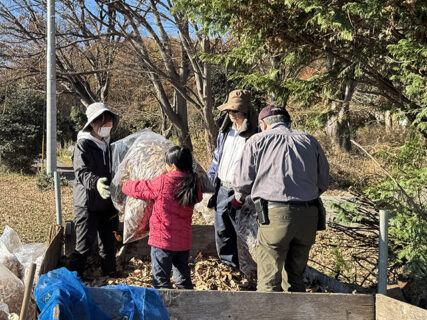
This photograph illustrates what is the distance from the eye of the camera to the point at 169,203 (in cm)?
359

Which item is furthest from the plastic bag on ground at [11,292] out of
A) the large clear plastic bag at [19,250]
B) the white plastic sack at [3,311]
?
the large clear plastic bag at [19,250]

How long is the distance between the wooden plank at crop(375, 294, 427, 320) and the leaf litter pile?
1172 millimetres

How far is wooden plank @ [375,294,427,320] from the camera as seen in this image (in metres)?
2.52

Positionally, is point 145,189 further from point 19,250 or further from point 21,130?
point 21,130

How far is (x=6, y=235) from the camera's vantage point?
3889mm

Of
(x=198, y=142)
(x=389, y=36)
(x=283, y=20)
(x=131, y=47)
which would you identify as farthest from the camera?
(x=198, y=142)

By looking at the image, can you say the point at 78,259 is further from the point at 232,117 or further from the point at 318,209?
the point at 318,209

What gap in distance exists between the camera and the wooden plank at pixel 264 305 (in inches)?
105

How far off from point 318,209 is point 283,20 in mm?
2678

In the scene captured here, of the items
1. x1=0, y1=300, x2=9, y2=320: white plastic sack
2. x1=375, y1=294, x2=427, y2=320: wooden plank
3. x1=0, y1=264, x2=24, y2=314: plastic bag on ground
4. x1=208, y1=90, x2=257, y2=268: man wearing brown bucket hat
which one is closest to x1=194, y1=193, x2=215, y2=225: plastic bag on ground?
x1=208, y1=90, x2=257, y2=268: man wearing brown bucket hat

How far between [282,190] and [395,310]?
1011 mm

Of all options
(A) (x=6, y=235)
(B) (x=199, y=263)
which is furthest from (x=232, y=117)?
(A) (x=6, y=235)

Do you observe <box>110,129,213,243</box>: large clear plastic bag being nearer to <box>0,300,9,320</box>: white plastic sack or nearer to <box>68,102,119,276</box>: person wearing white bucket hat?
<box>68,102,119,276</box>: person wearing white bucket hat

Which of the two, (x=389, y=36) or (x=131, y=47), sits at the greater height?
(x=131, y=47)
